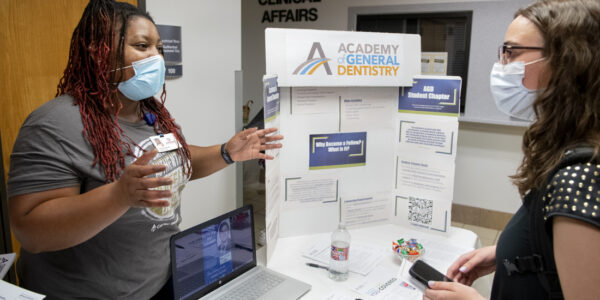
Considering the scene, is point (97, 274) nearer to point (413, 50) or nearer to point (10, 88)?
point (10, 88)

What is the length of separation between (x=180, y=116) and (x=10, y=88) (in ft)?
3.52

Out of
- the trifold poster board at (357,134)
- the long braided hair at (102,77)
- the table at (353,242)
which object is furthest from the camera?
the trifold poster board at (357,134)

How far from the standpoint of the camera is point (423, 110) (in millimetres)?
2082

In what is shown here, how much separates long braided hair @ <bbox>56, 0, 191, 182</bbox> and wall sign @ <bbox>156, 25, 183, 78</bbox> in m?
1.42

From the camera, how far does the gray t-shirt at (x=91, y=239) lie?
1.07 m

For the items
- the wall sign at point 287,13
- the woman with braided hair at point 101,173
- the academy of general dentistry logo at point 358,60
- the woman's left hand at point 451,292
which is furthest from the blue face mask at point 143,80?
the wall sign at point 287,13

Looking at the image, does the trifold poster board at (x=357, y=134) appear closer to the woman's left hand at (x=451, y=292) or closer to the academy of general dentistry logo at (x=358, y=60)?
the academy of general dentistry logo at (x=358, y=60)

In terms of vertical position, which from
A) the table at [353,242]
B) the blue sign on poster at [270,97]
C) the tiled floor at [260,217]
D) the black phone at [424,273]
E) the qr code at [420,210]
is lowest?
the tiled floor at [260,217]

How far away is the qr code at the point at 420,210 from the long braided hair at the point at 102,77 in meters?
1.51

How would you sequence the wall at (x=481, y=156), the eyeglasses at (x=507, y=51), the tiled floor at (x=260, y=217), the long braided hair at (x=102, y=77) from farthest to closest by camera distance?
the wall at (x=481, y=156), the tiled floor at (x=260, y=217), the long braided hair at (x=102, y=77), the eyeglasses at (x=507, y=51)

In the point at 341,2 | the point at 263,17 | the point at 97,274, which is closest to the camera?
the point at 97,274

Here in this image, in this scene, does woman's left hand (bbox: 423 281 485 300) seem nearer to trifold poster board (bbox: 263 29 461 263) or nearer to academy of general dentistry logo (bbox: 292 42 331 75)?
trifold poster board (bbox: 263 29 461 263)

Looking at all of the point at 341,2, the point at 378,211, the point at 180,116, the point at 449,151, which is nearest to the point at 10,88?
the point at 180,116

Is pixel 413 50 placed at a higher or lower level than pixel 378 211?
higher
